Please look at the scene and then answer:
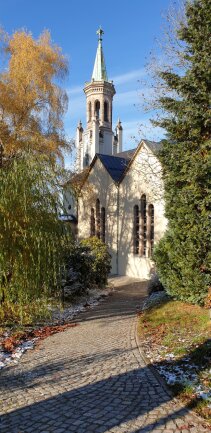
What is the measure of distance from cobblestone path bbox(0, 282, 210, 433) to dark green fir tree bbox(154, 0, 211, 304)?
341 cm

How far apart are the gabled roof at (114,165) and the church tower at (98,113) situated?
49.0 ft

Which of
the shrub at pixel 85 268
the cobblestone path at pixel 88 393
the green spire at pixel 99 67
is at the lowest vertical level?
the cobblestone path at pixel 88 393

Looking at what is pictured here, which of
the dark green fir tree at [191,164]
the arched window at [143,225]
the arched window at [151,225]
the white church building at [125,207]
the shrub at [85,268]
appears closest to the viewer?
the dark green fir tree at [191,164]

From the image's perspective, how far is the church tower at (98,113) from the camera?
45062 millimetres

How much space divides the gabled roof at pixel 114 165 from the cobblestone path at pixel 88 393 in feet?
61.2

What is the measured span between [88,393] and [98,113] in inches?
1722

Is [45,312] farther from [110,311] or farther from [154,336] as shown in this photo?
[154,336]

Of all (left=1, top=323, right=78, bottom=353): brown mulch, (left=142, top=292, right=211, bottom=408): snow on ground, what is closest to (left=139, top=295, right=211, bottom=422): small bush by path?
(left=142, top=292, right=211, bottom=408): snow on ground

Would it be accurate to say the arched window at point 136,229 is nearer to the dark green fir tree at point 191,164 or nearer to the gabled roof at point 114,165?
the gabled roof at point 114,165

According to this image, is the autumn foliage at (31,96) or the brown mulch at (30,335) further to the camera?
the autumn foliage at (31,96)

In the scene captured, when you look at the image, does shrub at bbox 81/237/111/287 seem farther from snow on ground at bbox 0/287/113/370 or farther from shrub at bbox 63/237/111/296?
snow on ground at bbox 0/287/113/370

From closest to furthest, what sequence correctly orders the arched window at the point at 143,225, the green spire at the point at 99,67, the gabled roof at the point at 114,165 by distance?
the arched window at the point at 143,225 < the gabled roof at the point at 114,165 < the green spire at the point at 99,67

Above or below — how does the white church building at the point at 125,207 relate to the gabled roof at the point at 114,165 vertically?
below

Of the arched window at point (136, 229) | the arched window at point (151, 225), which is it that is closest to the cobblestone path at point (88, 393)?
the arched window at point (151, 225)
